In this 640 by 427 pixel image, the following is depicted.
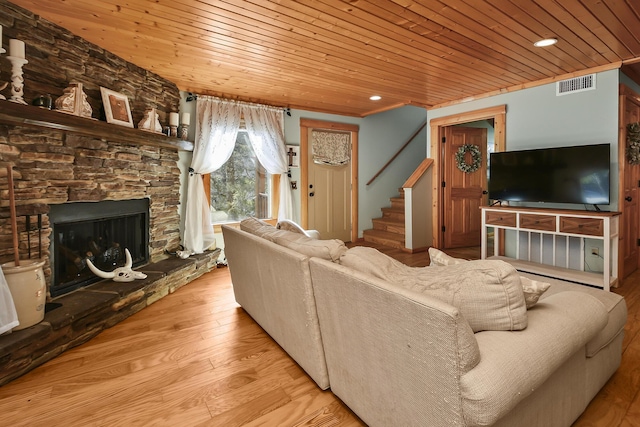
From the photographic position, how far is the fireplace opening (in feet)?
8.75

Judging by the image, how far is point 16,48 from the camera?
218 centimetres

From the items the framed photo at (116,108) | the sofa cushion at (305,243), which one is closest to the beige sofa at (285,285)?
the sofa cushion at (305,243)

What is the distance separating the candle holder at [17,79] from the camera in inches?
86.3

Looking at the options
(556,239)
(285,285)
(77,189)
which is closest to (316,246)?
(285,285)

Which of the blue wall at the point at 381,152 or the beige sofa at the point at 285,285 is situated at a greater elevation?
the blue wall at the point at 381,152

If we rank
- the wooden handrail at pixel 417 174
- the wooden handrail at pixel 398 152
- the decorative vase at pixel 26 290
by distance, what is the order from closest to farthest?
the decorative vase at pixel 26 290 → the wooden handrail at pixel 417 174 → the wooden handrail at pixel 398 152

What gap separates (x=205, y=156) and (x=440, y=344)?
393 cm

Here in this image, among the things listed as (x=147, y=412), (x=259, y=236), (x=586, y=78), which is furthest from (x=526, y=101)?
(x=147, y=412)

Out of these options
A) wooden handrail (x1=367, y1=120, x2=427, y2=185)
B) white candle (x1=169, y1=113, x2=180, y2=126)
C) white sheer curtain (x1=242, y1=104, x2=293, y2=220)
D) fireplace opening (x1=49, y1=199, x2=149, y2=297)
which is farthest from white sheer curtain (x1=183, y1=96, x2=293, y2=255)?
wooden handrail (x1=367, y1=120, x2=427, y2=185)

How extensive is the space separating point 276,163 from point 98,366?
3344 mm

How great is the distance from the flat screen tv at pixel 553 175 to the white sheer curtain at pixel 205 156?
3.43 meters

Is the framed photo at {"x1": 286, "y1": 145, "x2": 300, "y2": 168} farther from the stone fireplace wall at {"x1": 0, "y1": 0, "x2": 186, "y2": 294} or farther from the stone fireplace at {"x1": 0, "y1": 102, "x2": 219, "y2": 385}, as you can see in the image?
the stone fireplace wall at {"x1": 0, "y1": 0, "x2": 186, "y2": 294}

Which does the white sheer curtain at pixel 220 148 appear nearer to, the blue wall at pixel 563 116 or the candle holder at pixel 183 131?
the candle holder at pixel 183 131

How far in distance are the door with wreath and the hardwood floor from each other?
2.83 meters
